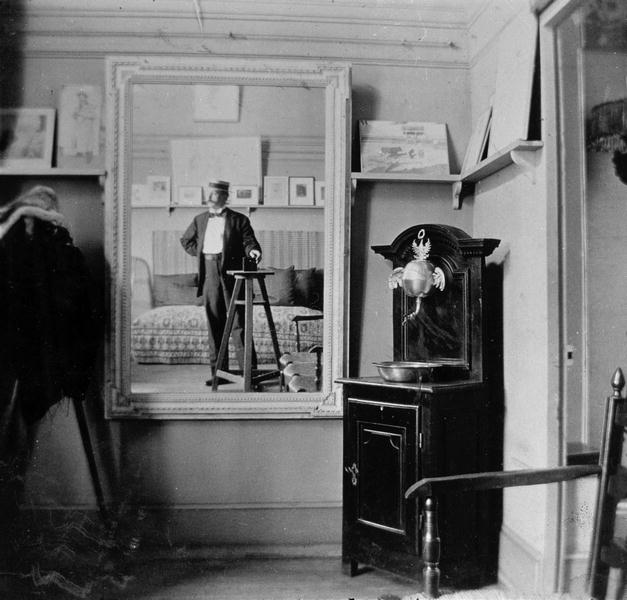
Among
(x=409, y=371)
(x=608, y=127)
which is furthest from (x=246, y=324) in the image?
(x=608, y=127)

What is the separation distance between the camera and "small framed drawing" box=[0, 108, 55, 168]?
9.96ft

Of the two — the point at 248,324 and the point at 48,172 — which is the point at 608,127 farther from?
the point at 48,172

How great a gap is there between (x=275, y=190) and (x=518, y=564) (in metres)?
2.09

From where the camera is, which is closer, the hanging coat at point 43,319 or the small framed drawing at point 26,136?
the hanging coat at point 43,319

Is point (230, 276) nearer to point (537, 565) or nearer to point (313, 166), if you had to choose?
point (313, 166)

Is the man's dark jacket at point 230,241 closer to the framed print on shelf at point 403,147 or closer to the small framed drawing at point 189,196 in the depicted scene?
the small framed drawing at point 189,196

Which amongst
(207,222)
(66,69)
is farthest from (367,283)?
(66,69)

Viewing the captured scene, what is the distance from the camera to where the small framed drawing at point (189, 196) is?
3076mm

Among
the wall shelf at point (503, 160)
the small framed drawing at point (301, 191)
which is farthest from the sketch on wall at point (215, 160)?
the wall shelf at point (503, 160)

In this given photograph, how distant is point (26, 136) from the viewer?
304cm

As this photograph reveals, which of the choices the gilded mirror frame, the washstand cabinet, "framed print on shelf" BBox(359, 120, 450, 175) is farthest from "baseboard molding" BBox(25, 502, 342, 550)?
"framed print on shelf" BBox(359, 120, 450, 175)

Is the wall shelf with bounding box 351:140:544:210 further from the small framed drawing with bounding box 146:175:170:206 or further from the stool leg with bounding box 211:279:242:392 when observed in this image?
the small framed drawing with bounding box 146:175:170:206

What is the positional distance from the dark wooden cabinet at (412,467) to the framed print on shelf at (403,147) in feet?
3.75

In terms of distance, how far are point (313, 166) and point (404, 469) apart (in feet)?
5.15
